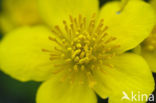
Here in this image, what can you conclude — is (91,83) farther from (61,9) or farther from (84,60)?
(61,9)

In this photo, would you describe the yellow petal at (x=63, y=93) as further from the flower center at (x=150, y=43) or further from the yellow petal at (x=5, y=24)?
the yellow petal at (x=5, y=24)

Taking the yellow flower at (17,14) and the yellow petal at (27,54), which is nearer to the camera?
the yellow petal at (27,54)

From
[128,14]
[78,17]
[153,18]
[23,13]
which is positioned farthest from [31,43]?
[23,13]

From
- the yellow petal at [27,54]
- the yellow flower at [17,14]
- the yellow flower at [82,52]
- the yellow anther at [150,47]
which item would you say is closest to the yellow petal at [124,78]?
the yellow flower at [82,52]

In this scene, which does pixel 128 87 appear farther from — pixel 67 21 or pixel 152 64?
pixel 67 21

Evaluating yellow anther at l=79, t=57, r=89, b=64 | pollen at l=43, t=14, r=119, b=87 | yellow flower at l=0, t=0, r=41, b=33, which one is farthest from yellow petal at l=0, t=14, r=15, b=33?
yellow anther at l=79, t=57, r=89, b=64
